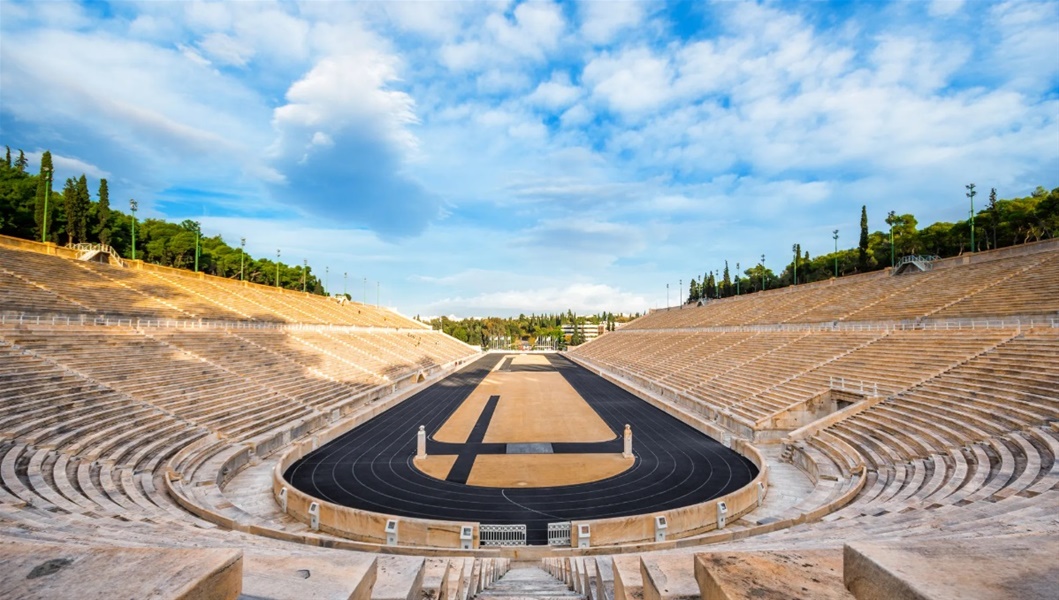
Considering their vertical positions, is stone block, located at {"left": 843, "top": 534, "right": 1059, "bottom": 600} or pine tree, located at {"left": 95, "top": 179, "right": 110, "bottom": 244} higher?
pine tree, located at {"left": 95, "top": 179, "right": 110, "bottom": 244}

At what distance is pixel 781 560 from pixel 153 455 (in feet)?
58.1

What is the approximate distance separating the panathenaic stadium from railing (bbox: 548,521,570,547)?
8 cm

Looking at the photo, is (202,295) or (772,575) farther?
(202,295)

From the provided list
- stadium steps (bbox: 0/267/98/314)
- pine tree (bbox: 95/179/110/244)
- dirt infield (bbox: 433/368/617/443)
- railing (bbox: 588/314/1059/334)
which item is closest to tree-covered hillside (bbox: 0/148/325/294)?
pine tree (bbox: 95/179/110/244)

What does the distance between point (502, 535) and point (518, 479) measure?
446 centimetres

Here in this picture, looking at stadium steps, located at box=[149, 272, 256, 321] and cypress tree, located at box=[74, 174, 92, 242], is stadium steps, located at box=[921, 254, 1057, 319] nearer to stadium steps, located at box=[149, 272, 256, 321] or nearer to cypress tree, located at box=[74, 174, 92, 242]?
stadium steps, located at box=[149, 272, 256, 321]

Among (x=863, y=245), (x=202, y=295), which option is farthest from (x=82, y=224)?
(x=863, y=245)

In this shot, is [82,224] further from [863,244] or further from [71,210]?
[863,244]

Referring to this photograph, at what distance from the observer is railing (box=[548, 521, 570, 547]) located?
438 inches

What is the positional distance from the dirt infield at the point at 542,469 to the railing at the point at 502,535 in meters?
3.52

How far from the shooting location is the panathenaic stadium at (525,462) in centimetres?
294

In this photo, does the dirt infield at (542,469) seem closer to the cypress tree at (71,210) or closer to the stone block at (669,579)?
the stone block at (669,579)

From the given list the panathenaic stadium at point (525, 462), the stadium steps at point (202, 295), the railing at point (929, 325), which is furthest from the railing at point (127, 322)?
the railing at point (929, 325)

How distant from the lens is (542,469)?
1700 centimetres
